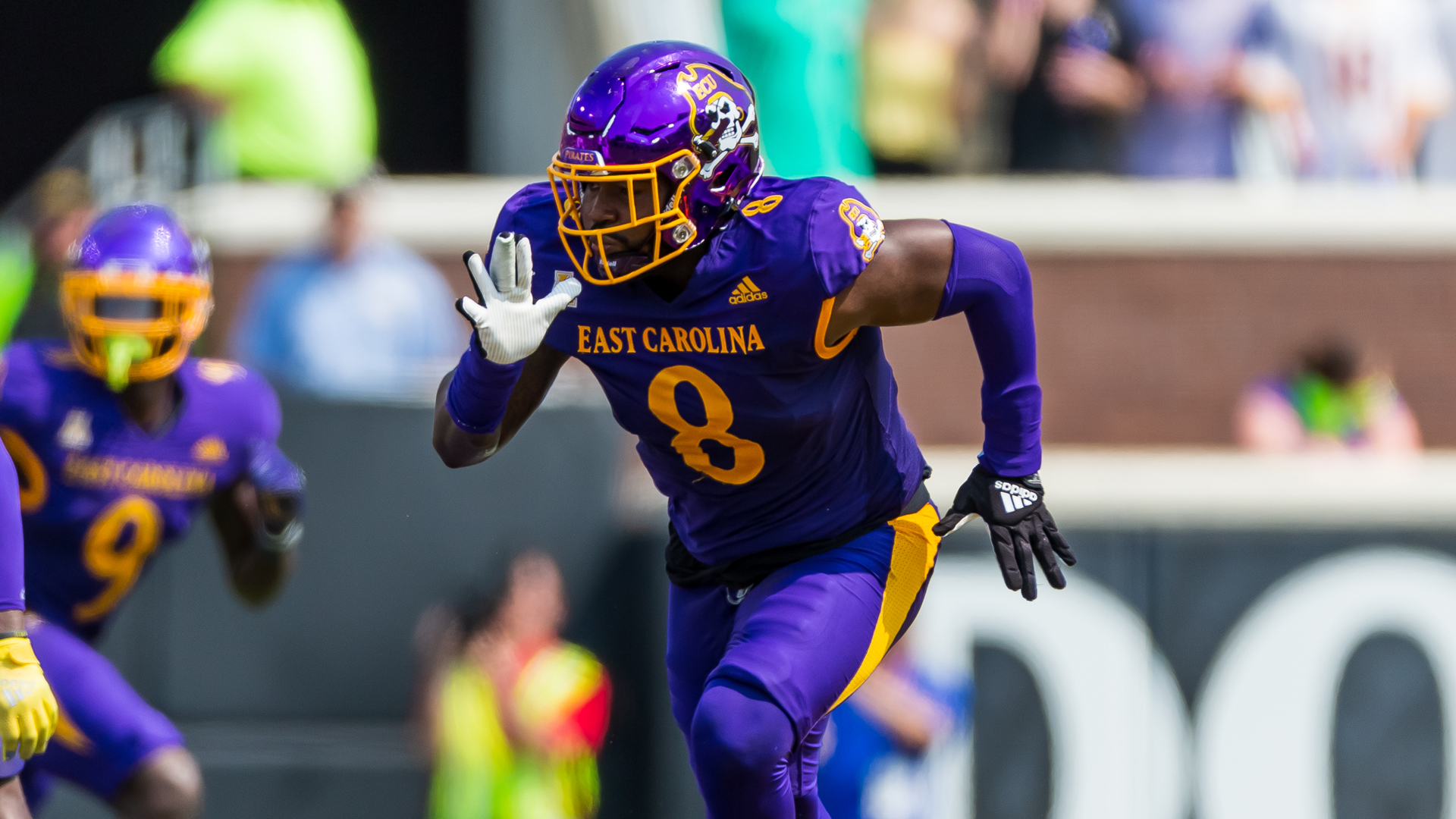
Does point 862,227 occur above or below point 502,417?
above

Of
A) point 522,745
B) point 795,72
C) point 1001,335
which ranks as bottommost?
point 522,745

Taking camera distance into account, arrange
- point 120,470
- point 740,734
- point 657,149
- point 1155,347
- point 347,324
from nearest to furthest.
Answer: point 740,734
point 657,149
point 120,470
point 347,324
point 1155,347

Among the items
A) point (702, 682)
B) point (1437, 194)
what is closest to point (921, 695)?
point (702, 682)

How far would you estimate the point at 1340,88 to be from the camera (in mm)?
9383

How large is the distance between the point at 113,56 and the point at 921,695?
25.3 ft

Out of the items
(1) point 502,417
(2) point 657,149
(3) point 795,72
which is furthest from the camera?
(3) point 795,72

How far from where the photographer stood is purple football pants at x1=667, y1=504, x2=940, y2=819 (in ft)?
12.8

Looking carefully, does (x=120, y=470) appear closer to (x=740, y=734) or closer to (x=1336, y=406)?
(x=740, y=734)

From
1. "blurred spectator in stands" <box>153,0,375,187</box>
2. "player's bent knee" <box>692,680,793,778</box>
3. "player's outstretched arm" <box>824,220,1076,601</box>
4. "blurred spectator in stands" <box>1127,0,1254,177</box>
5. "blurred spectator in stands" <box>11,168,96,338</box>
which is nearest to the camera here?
"player's bent knee" <box>692,680,793,778</box>

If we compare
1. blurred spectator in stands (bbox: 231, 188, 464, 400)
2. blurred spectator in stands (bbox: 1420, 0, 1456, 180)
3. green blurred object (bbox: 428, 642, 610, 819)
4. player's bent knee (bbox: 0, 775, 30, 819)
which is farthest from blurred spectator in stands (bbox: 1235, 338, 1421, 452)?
player's bent knee (bbox: 0, 775, 30, 819)

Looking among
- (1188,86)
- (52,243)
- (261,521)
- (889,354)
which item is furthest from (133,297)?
(1188,86)

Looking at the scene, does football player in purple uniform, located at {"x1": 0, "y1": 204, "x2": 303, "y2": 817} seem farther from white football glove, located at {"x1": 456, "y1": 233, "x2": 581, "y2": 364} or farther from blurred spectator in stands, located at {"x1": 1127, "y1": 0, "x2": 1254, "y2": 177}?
blurred spectator in stands, located at {"x1": 1127, "y1": 0, "x2": 1254, "y2": 177}

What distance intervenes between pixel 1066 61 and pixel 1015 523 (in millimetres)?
5405

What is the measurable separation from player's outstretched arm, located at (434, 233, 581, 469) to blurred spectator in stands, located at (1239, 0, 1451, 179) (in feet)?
19.4
